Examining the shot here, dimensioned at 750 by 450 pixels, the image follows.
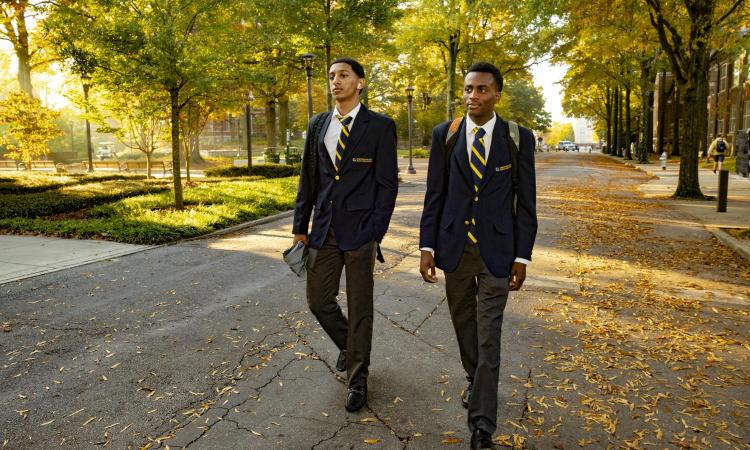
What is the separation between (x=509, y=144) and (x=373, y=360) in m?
2.22

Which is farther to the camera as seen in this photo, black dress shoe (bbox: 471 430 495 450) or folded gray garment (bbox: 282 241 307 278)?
folded gray garment (bbox: 282 241 307 278)

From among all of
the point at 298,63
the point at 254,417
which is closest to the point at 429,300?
the point at 254,417

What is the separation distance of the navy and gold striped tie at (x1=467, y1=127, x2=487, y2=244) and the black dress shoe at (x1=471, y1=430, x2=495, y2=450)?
42.5 inches

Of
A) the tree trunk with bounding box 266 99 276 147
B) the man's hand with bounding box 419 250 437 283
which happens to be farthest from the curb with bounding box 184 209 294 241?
the tree trunk with bounding box 266 99 276 147

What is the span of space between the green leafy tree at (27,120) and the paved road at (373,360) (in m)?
22.7

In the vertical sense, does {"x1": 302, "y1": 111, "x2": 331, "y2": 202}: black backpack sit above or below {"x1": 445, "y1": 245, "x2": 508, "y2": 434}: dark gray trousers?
above

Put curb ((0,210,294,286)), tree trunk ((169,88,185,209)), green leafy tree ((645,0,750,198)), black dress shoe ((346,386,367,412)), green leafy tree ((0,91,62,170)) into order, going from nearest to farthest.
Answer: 1. black dress shoe ((346,386,367,412))
2. curb ((0,210,294,286))
3. tree trunk ((169,88,185,209))
4. green leafy tree ((645,0,750,198))
5. green leafy tree ((0,91,62,170))

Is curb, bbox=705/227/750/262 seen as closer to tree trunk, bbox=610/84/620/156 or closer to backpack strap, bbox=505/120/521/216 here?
backpack strap, bbox=505/120/521/216

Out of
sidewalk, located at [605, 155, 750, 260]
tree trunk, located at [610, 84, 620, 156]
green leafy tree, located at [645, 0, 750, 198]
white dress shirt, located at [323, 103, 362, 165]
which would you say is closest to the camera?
white dress shirt, located at [323, 103, 362, 165]

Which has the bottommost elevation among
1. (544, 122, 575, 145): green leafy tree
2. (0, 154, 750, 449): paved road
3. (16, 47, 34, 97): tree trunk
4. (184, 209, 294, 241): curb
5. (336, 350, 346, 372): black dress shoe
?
(0, 154, 750, 449): paved road

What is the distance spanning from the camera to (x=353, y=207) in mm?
3596

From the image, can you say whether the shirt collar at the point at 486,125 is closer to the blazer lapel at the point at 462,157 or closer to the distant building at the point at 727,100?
the blazer lapel at the point at 462,157

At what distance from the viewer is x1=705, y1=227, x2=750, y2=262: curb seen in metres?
8.41

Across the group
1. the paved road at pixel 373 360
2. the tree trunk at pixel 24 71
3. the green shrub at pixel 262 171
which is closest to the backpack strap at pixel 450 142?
the paved road at pixel 373 360
